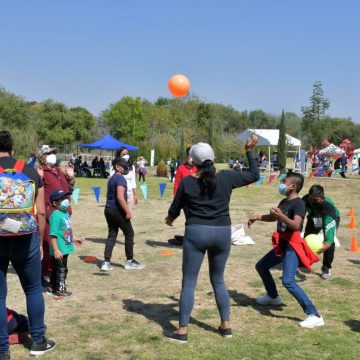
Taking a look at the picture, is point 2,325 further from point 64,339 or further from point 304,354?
point 304,354

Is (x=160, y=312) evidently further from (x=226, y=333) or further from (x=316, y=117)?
(x=316, y=117)

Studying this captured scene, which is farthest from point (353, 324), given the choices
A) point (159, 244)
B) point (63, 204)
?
point (159, 244)

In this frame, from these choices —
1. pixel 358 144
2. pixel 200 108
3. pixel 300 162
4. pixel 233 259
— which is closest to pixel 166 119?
pixel 200 108

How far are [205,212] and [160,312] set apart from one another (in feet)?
5.87

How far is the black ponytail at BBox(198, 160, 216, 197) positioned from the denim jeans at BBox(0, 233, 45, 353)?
5.15 ft

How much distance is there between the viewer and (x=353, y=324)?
5391 millimetres

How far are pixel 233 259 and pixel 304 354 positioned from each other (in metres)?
4.01

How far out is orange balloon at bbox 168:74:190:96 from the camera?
14.6 m

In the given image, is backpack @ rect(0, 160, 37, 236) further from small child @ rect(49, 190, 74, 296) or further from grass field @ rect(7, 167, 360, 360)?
small child @ rect(49, 190, 74, 296)

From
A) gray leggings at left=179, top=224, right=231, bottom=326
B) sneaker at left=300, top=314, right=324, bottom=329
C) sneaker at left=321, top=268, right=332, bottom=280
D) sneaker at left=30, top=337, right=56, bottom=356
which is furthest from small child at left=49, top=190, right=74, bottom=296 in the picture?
sneaker at left=321, top=268, right=332, bottom=280

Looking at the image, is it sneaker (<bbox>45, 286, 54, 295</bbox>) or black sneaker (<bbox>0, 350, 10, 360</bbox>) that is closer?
black sneaker (<bbox>0, 350, 10, 360</bbox>)

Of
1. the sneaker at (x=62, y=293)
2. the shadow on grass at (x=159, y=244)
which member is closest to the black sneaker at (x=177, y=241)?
the shadow on grass at (x=159, y=244)

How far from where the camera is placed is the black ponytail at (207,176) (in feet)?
14.9

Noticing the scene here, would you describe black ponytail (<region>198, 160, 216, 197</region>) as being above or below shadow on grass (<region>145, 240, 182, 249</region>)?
above
